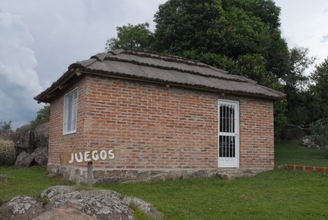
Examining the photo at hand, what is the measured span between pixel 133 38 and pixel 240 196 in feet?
62.3

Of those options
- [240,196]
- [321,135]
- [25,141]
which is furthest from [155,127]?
[25,141]

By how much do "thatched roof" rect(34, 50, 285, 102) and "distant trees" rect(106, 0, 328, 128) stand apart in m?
5.04

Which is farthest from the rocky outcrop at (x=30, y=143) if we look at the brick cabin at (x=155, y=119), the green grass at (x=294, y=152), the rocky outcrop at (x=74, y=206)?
the green grass at (x=294, y=152)

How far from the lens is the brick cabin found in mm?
8633

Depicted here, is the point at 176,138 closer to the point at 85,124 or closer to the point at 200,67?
the point at 85,124

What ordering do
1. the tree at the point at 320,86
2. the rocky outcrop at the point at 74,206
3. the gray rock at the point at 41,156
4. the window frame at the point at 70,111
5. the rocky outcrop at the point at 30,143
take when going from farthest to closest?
the tree at the point at 320,86
the rocky outcrop at the point at 30,143
the gray rock at the point at 41,156
the window frame at the point at 70,111
the rocky outcrop at the point at 74,206

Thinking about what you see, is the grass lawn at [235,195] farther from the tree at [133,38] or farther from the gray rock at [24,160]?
the tree at [133,38]

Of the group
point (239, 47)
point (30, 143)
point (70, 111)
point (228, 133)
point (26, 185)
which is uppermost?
point (239, 47)

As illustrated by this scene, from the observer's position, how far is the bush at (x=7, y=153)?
49.7ft

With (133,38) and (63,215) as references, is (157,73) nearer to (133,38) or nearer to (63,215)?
(63,215)

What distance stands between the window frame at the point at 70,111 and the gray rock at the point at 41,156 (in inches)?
183

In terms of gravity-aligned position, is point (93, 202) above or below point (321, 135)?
below

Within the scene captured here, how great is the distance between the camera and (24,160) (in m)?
14.8

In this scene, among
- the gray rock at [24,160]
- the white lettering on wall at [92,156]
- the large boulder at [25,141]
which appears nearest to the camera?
the white lettering on wall at [92,156]
